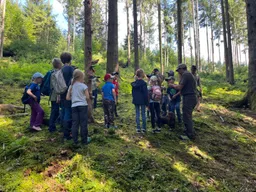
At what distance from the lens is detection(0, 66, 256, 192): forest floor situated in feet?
13.3

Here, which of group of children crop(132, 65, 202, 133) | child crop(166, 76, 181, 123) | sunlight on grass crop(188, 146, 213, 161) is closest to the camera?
sunlight on grass crop(188, 146, 213, 161)

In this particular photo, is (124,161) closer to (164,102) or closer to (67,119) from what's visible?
(67,119)

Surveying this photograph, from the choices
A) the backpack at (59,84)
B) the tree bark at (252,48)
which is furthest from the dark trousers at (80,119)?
the tree bark at (252,48)

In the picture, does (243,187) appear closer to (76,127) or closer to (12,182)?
(76,127)

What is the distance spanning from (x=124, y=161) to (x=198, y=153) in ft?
7.33

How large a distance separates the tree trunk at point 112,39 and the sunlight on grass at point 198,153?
6381 mm

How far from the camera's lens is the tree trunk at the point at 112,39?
38.3 feet

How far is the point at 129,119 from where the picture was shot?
8.52 metres

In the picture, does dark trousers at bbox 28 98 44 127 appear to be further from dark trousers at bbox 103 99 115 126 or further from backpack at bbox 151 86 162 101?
backpack at bbox 151 86 162 101

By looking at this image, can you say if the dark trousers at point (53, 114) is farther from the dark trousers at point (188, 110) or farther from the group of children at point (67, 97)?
the dark trousers at point (188, 110)

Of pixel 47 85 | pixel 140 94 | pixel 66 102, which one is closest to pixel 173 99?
pixel 140 94

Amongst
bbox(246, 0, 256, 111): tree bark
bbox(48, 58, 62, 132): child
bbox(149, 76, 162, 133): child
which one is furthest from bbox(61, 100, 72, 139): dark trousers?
bbox(246, 0, 256, 111): tree bark

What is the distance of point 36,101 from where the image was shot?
247 inches

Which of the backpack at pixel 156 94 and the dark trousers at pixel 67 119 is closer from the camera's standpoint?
the dark trousers at pixel 67 119
